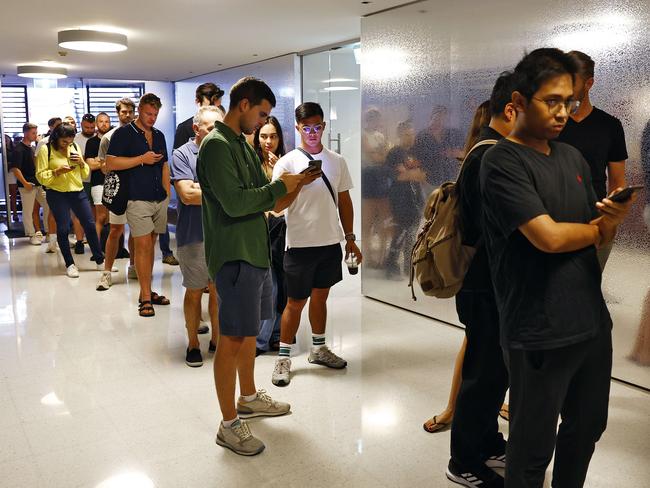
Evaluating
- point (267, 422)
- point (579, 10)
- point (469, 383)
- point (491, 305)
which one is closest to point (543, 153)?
point (491, 305)

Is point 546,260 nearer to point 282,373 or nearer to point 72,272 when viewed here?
point 282,373

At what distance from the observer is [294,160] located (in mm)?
3719

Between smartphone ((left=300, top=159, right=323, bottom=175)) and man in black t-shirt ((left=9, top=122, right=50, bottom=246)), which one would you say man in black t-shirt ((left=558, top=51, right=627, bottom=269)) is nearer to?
smartphone ((left=300, top=159, right=323, bottom=175))

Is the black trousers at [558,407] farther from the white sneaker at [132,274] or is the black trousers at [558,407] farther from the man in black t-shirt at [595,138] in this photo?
the white sneaker at [132,274]

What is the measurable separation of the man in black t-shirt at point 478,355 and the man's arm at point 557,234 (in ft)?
1.80

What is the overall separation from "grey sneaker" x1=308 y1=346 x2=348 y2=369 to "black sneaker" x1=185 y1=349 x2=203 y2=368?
2.36ft

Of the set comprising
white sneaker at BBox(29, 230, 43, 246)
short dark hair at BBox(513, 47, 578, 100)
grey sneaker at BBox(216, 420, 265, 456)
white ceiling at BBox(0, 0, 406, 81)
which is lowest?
grey sneaker at BBox(216, 420, 265, 456)

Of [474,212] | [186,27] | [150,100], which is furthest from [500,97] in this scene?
[186,27]

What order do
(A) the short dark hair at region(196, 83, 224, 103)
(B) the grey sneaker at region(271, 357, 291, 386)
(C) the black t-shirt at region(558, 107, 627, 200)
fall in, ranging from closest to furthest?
(C) the black t-shirt at region(558, 107, 627, 200)
(B) the grey sneaker at region(271, 357, 291, 386)
(A) the short dark hair at region(196, 83, 224, 103)

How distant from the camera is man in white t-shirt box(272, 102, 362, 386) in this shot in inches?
146

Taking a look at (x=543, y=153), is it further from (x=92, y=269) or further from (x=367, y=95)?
(x=92, y=269)

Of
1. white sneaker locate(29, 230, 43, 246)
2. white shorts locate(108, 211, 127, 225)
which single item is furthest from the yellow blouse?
white sneaker locate(29, 230, 43, 246)

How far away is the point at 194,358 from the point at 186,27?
150 inches

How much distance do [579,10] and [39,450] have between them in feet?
12.3
